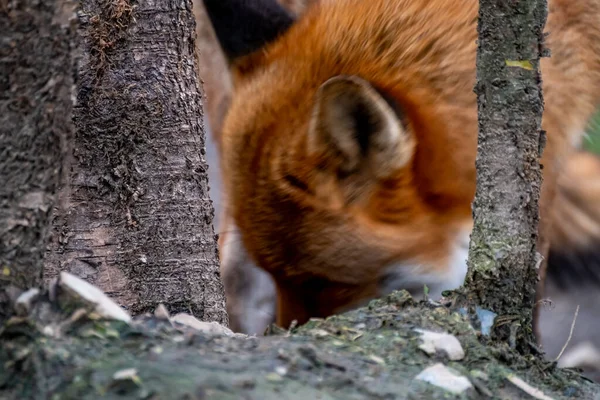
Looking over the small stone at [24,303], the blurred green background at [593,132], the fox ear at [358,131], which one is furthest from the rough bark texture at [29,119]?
the blurred green background at [593,132]

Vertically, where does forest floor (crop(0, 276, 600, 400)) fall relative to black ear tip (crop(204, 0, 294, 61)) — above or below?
below

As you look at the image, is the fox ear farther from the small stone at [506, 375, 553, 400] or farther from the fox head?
the small stone at [506, 375, 553, 400]

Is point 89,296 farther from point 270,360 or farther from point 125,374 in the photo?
point 270,360

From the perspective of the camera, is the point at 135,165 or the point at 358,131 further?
the point at 358,131

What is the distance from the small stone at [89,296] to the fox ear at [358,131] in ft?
3.67

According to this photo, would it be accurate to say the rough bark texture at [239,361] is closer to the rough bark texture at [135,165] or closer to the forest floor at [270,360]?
the forest floor at [270,360]

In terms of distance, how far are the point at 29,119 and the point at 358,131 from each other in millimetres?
1331

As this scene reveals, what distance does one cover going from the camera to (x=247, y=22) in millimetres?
3014

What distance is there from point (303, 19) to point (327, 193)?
777 mm

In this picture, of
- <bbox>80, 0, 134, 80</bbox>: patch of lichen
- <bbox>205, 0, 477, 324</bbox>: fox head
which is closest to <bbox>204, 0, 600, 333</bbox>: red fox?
<bbox>205, 0, 477, 324</bbox>: fox head

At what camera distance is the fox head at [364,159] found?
2523 millimetres

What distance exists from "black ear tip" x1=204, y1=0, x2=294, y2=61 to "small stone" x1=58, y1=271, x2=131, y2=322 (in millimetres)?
1751

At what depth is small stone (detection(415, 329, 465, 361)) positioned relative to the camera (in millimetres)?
1534

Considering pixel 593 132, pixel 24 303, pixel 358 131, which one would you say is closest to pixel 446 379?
pixel 24 303
